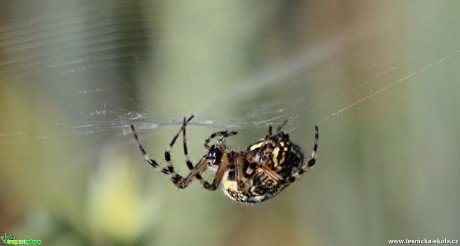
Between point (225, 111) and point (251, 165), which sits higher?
point (225, 111)

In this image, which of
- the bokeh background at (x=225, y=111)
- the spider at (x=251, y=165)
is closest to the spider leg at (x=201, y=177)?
the spider at (x=251, y=165)

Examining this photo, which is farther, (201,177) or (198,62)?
(198,62)

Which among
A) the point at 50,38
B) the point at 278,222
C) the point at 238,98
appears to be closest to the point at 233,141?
the point at 238,98

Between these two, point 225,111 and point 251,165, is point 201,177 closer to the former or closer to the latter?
point 251,165

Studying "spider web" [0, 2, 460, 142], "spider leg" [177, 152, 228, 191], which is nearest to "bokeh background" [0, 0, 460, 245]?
"spider web" [0, 2, 460, 142]

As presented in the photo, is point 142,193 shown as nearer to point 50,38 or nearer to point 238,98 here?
point 50,38

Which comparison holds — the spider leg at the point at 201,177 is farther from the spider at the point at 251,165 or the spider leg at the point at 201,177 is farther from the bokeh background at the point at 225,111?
the bokeh background at the point at 225,111

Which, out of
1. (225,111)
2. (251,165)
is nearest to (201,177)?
(251,165)
